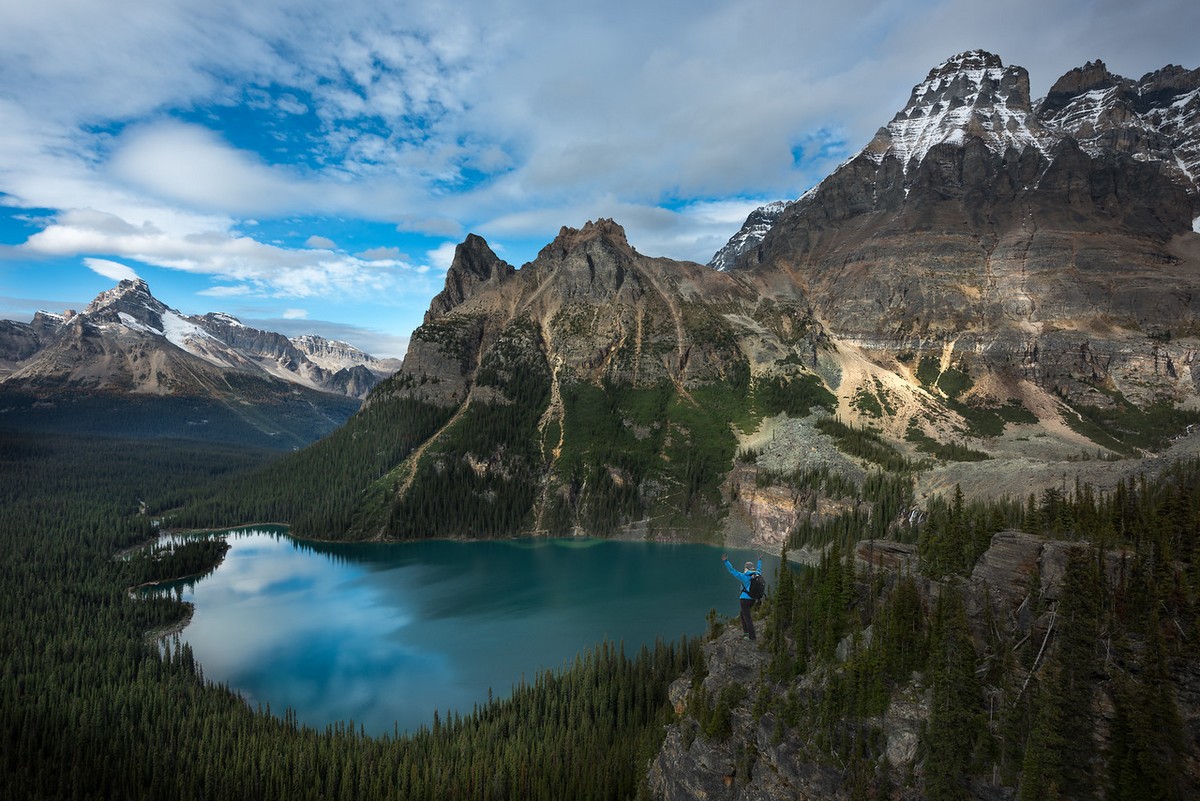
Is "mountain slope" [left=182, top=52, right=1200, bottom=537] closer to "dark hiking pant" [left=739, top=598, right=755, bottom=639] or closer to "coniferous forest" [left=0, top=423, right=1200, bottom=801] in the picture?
"coniferous forest" [left=0, top=423, right=1200, bottom=801]

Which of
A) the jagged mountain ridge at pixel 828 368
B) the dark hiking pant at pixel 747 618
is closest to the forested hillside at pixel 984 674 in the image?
the dark hiking pant at pixel 747 618

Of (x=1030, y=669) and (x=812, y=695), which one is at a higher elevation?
(x=1030, y=669)

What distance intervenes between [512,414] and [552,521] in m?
37.2

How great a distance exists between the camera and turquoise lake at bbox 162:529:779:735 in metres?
68.4

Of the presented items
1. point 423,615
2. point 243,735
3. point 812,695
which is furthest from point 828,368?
point 243,735

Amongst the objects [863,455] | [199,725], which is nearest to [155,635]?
[199,725]

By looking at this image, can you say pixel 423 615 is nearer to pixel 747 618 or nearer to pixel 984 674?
pixel 747 618

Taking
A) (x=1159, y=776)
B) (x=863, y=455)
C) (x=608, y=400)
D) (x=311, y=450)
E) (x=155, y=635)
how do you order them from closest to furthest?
(x=1159, y=776)
(x=155, y=635)
(x=863, y=455)
(x=608, y=400)
(x=311, y=450)

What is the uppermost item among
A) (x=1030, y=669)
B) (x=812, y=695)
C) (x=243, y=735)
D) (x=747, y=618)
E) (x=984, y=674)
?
(x=1030, y=669)

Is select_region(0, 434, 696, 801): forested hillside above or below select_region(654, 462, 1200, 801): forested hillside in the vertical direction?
below

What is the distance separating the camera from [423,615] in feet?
302

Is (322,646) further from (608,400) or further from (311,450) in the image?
(311,450)

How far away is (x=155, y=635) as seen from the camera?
83.9m

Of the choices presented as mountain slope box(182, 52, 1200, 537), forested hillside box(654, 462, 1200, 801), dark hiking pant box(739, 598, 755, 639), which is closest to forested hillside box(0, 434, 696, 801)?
dark hiking pant box(739, 598, 755, 639)
